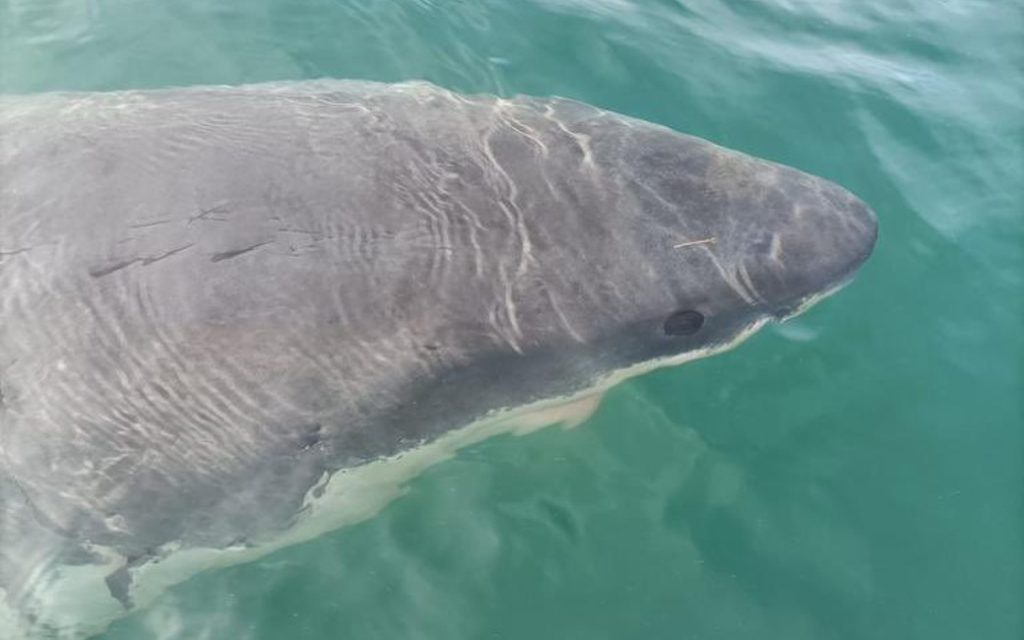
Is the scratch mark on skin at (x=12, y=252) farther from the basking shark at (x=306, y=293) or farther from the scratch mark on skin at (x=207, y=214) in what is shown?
the scratch mark on skin at (x=207, y=214)

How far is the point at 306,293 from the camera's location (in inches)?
116

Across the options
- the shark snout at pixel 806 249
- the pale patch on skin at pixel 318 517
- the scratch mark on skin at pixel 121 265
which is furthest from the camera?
the shark snout at pixel 806 249

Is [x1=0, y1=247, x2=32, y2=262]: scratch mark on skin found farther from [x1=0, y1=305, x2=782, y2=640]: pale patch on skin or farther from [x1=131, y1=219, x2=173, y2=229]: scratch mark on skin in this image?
[x1=0, y1=305, x2=782, y2=640]: pale patch on skin

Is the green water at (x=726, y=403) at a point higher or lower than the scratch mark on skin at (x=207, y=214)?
lower

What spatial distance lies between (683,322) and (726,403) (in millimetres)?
1417

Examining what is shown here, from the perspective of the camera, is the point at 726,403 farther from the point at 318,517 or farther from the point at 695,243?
the point at 318,517

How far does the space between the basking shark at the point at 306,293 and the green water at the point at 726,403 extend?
0.55 metres

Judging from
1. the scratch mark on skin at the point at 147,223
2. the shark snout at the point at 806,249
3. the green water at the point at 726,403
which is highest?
the scratch mark on skin at the point at 147,223

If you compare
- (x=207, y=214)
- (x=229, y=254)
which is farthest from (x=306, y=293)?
(x=207, y=214)

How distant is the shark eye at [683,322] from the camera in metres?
3.33

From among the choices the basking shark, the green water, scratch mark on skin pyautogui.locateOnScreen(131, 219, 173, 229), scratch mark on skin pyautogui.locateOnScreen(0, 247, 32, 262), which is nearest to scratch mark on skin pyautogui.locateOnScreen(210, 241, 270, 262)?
the basking shark

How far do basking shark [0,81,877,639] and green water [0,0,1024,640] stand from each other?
0.55 metres

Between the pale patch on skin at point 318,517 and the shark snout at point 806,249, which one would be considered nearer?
the pale patch on skin at point 318,517

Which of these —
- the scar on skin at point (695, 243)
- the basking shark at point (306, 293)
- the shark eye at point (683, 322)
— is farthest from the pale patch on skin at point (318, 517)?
the scar on skin at point (695, 243)
